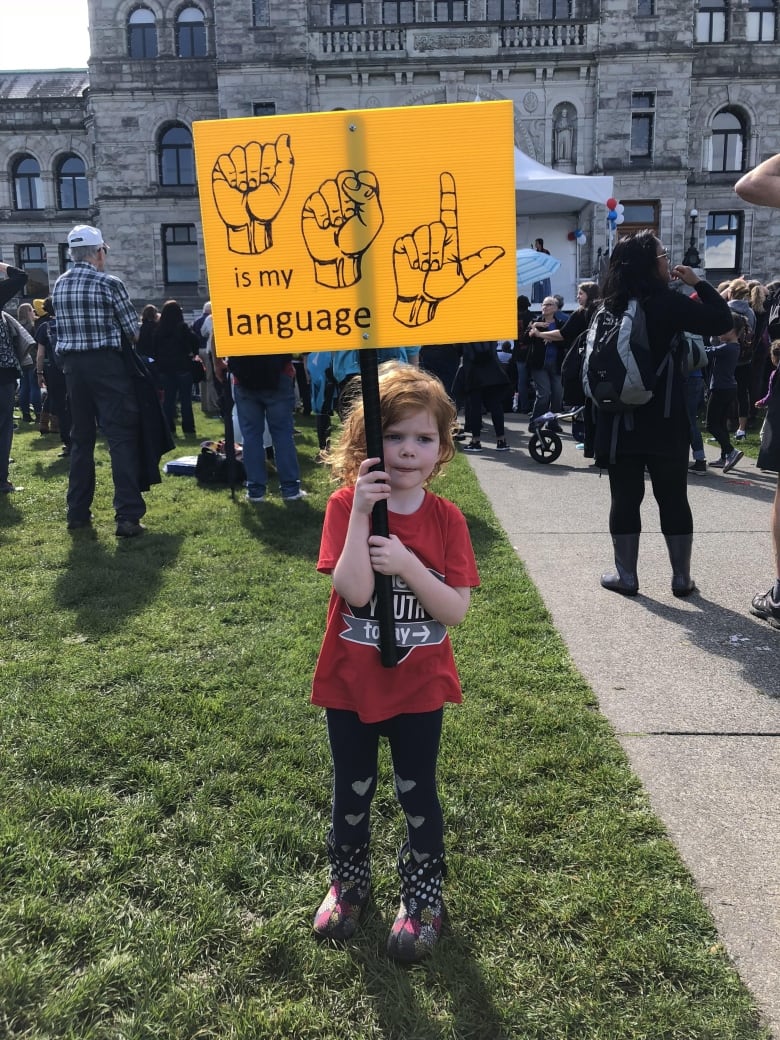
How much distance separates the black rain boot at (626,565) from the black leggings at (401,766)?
9.97 ft

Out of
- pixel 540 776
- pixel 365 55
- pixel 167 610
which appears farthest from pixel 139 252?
pixel 540 776

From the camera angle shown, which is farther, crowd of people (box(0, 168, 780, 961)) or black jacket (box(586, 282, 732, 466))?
black jacket (box(586, 282, 732, 466))

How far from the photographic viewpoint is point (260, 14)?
102 feet

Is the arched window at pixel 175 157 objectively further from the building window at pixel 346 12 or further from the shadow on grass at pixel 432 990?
the shadow on grass at pixel 432 990

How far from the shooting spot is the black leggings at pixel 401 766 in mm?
2088

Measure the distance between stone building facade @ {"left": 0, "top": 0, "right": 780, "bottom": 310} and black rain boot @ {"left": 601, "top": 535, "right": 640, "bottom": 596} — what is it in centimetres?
2513

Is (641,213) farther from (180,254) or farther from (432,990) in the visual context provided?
(432,990)

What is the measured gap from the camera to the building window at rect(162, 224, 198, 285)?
112 ft

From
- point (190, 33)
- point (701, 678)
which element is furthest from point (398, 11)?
point (701, 678)

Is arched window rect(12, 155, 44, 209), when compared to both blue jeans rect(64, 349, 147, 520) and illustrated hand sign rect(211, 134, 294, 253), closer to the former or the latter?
blue jeans rect(64, 349, 147, 520)

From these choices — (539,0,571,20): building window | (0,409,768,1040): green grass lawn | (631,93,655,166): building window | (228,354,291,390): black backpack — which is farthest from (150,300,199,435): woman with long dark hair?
(539,0,571,20): building window

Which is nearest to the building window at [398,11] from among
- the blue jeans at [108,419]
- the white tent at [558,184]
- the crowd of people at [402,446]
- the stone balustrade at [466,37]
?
the stone balustrade at [466,37]

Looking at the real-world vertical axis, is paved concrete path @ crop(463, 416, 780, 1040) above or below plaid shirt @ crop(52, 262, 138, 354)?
below

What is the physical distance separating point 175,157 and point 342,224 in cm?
3624
